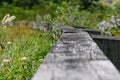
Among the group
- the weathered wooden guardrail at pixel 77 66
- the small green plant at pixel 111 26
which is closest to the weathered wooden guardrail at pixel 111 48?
the weathered wooden guardrail at pixel 77 66

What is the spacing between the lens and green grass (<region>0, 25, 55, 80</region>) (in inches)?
149

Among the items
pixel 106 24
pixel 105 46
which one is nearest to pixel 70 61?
pixel 105 46

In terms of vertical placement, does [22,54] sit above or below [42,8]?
above

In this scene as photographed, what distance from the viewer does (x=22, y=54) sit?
4996 mm

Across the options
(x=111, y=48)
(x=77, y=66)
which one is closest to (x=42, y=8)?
(x=111, y=48)

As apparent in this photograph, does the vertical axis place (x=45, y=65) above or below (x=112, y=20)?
above

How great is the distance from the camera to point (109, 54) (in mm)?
4020

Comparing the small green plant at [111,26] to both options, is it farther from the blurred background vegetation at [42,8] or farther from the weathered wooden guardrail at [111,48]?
the blurred background vegetation at [42,8]

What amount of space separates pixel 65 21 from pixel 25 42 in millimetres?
3082

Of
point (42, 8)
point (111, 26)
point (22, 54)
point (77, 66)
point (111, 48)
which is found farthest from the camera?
point (42, 8)

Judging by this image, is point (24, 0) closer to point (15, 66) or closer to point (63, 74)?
point (15, 66)

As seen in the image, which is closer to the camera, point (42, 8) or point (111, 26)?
point (111, 26)

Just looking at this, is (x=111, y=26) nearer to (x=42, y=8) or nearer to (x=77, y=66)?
(x=77, y=66)

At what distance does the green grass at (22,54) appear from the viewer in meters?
3.79
